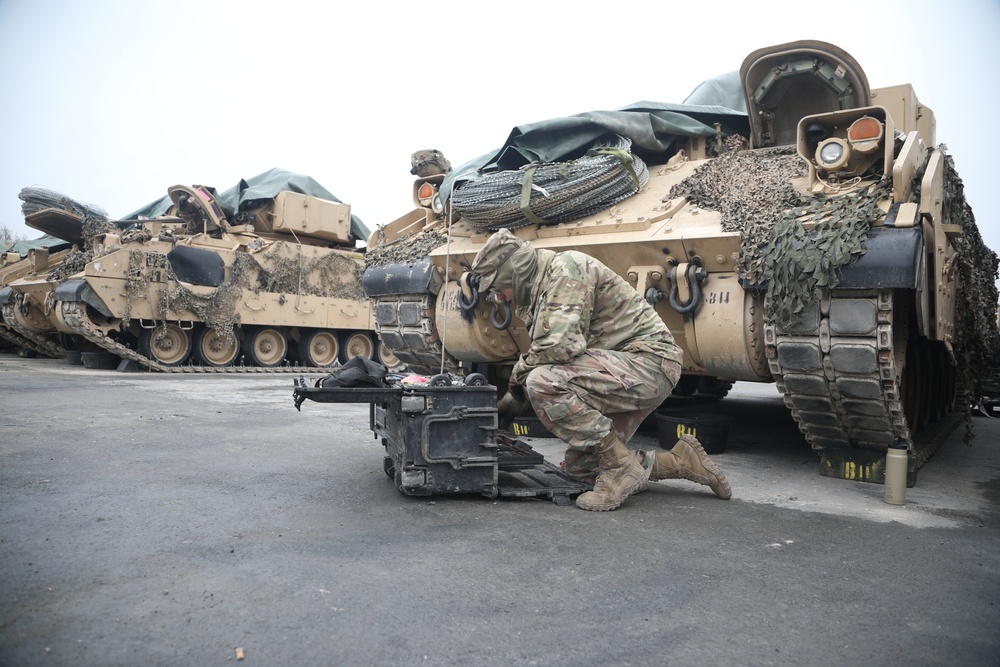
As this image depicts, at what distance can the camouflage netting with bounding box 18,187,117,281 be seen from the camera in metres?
14.0

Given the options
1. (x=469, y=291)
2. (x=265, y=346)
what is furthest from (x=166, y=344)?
(x=469, y=291)

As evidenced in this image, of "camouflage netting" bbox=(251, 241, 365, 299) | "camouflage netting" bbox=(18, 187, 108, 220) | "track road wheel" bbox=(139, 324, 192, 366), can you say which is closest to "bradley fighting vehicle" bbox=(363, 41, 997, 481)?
"track road wheel" bbox=(139, 324, 192, 366)

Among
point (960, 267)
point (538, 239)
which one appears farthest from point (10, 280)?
point (960, 267)

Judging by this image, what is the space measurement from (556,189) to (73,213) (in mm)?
13350

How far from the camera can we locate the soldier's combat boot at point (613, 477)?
3.70m

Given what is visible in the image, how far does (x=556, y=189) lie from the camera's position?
5766 millimetres

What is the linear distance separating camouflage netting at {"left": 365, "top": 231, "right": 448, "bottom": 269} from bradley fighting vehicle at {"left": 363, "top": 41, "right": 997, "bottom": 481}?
3 cm

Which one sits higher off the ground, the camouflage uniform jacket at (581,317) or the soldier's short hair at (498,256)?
the soldier's short hair at (498,256)

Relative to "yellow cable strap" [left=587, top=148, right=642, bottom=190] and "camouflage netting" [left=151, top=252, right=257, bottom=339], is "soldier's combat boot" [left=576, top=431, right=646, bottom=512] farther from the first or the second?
"camouflage netting" [left=151, top=252, right=257, bottom=339]

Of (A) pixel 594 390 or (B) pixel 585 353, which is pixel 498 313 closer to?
(B) pixel 585 353

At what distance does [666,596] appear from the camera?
2.55m

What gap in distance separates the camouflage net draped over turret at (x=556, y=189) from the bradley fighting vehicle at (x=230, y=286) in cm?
818

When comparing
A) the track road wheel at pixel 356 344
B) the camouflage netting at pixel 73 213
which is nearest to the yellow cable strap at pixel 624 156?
the track road wheel at pixel 356 344

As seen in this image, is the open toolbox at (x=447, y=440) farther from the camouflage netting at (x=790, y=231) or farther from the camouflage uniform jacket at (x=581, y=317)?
the camouflage netting at (x=790, y=231)
